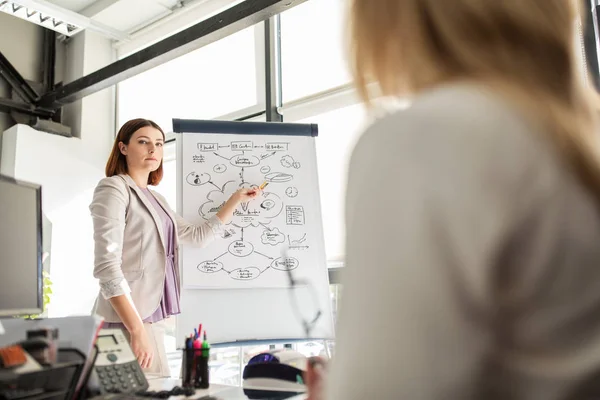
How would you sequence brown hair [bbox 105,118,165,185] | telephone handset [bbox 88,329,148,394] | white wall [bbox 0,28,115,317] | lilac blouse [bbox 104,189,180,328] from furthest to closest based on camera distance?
1. white wall [bbox 0,28,115,317]
2. brown hair [bbox 105,118,165,185]
3. lilac blouse [bbox 104,189,180,328]
4. telephone handset [bbox 88,329,148,394]

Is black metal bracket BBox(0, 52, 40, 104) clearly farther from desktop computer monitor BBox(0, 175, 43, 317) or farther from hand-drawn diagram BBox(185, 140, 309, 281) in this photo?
desktop computer monitor BBox(0, 175, 43, 317)

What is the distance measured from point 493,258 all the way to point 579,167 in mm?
105

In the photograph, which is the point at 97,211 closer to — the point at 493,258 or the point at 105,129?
the point at 493,258

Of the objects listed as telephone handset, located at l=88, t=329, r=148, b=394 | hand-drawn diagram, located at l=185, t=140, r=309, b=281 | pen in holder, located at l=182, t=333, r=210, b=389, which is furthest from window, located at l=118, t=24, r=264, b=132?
telephone handset, located at l=88, t=329, r=148, b=394

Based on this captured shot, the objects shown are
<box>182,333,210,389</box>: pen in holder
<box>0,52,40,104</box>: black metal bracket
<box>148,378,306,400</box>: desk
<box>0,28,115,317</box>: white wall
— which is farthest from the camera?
<box>0,52,40,104</box>: black metal bracket

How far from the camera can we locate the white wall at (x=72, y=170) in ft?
13.9

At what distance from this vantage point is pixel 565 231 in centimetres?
38

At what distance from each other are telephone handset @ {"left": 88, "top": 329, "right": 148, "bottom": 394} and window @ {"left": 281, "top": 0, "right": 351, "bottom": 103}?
2.52 metres

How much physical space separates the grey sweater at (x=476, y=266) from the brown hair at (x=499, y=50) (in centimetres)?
6

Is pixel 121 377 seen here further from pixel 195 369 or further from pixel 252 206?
pixel 252 206

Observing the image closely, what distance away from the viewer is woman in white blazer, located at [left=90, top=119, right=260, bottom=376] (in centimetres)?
190

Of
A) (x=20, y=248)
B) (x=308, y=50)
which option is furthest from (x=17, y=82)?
(x=20, y=248)

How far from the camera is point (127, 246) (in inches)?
81.7

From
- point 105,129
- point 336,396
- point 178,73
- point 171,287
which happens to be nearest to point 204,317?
point 171,287
